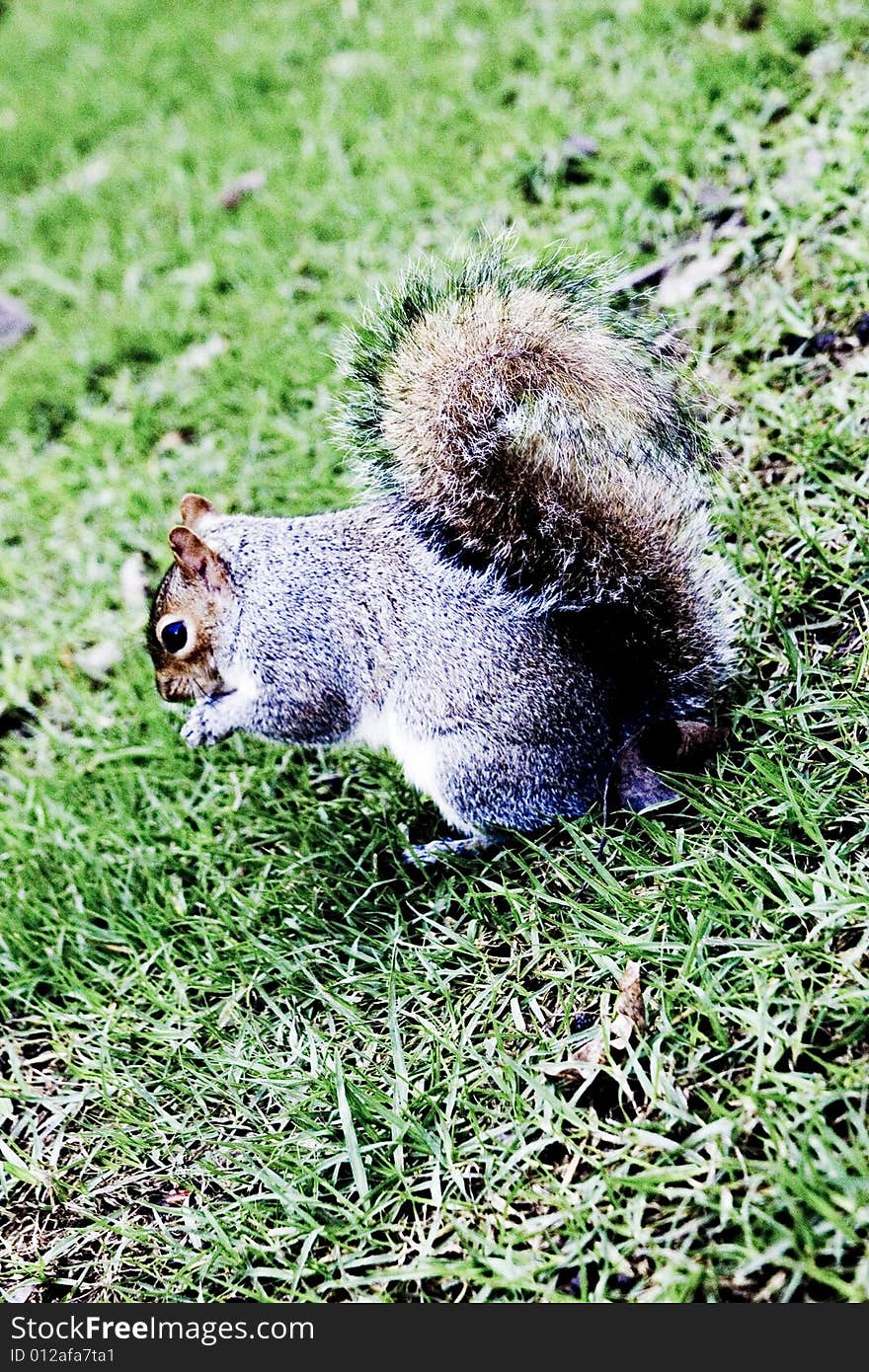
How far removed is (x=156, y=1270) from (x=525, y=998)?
1.98ft

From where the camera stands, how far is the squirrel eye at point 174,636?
2.00 m

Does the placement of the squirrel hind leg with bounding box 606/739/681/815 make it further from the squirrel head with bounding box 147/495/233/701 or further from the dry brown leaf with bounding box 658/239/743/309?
the dry brown leaf with bounding box 658/239/743/309

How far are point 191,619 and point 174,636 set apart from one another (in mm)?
47

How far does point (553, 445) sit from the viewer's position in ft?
5.39

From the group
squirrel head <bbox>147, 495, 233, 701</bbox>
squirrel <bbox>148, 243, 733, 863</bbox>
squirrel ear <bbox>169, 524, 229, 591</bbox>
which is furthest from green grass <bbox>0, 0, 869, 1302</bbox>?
squirrel ear <bbox>169, 524, 229, 591</bbox>

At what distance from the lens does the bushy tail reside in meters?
1.64

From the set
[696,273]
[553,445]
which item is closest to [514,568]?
[553,445]

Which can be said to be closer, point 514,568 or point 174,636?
point 514,568

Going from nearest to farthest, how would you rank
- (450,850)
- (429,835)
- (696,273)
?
(450,850), (429,835), (696,273)

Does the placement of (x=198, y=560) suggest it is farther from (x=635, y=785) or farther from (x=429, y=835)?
(x=635, y=785)

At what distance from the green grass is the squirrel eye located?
309 mm

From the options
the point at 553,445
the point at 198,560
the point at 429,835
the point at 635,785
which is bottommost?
the point at 429,835

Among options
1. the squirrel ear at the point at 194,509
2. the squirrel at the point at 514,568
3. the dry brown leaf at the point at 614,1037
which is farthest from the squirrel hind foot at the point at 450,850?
the squirrel ear at the point at 194,509

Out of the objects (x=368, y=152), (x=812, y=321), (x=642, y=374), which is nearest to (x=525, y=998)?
(x=642, y=374)
